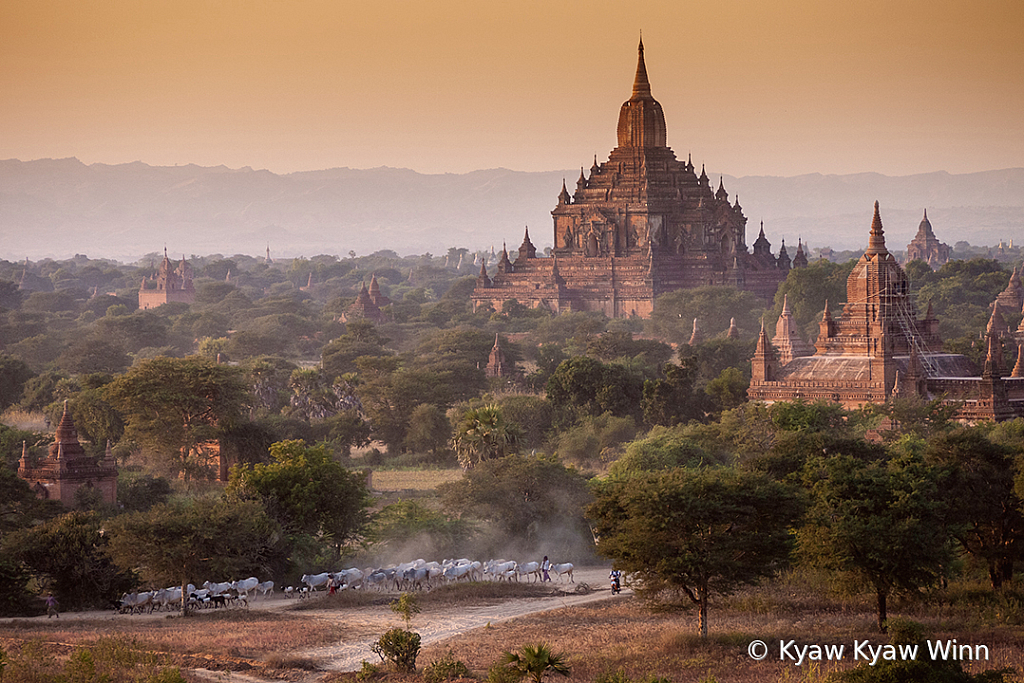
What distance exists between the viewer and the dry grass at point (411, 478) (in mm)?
56281

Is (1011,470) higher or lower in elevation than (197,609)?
higher

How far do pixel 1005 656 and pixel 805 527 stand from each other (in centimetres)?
556

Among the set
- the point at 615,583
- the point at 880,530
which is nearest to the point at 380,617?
the point at 615,583

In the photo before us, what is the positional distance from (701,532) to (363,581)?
9729 millimetres

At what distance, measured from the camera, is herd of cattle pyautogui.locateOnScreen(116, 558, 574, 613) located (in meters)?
39.3

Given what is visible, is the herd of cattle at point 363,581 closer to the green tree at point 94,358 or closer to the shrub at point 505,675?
the shrub at point 505,675

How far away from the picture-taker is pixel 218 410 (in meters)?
58.0

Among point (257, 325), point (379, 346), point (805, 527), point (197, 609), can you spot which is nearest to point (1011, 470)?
point (805, 527)

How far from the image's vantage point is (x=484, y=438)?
2106 inches

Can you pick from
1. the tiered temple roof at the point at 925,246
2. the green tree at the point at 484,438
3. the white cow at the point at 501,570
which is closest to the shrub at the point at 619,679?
the white cow at the point at 501,570

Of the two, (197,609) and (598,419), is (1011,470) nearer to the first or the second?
(197,609)

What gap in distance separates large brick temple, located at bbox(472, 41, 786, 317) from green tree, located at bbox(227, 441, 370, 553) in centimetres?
7298

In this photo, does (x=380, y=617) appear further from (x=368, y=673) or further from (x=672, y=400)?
(x=672, y=400)

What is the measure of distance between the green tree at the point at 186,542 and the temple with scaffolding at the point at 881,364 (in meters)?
26.7
